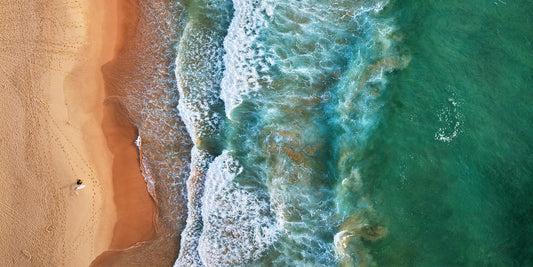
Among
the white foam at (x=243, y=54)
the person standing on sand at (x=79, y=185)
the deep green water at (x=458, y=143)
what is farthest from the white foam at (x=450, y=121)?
the person standing on sand at (x=79, y=185)

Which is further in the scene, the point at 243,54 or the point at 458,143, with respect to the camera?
the point at 243,54

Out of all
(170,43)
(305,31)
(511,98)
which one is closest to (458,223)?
(511,98)

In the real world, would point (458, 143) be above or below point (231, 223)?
above

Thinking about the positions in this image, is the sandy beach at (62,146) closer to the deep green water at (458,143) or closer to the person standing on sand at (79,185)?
the person standing on sand at (79,185)

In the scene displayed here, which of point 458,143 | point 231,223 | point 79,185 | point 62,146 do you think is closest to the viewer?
point 458,143

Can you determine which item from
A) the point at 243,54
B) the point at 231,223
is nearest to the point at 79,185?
the point at 231,223

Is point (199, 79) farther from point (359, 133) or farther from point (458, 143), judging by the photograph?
point (458, 143)
